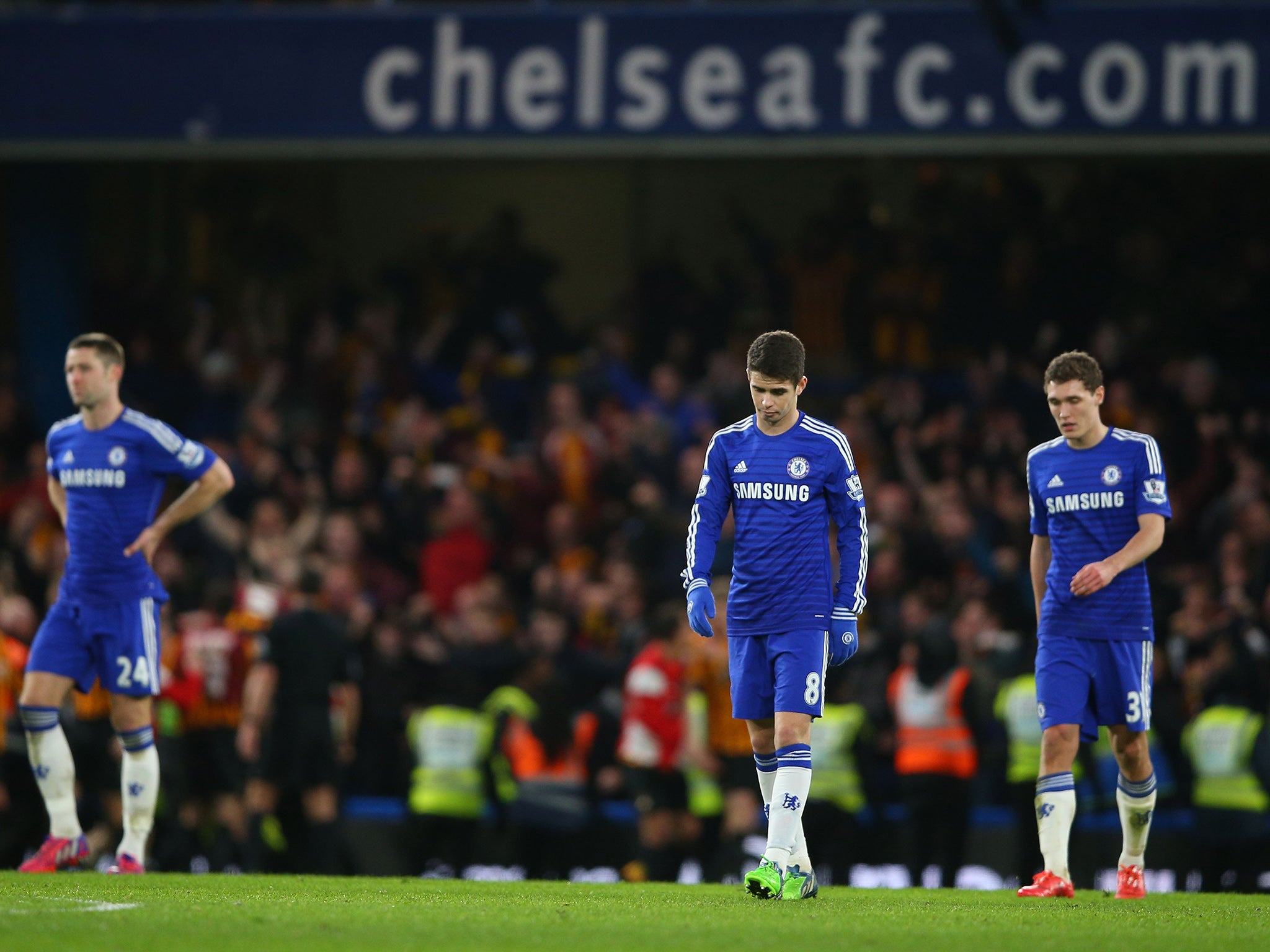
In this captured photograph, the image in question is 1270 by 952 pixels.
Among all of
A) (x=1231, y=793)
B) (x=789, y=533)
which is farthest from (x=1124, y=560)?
(x=1231, y=793)

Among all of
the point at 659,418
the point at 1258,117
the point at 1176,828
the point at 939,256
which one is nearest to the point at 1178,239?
the point at 939,256

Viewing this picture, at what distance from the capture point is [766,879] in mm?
6988

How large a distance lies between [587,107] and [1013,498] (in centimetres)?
475

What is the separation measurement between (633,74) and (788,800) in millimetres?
8941

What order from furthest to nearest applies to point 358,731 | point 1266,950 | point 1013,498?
point 1013,498
point 358,731
point 1266,950

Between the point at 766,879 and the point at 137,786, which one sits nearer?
the point at 766,879

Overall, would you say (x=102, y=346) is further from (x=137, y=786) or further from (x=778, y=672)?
(x=778, y=672)

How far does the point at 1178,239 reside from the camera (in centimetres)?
1717

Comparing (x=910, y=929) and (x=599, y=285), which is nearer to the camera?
(x=910, y=929)

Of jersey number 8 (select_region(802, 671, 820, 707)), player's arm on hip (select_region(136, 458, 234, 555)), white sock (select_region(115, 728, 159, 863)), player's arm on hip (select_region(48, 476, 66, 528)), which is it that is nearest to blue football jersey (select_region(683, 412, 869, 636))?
jersey number 8 (select_region(802, 671, 820, 707))

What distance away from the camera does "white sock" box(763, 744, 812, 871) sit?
691 centimetres

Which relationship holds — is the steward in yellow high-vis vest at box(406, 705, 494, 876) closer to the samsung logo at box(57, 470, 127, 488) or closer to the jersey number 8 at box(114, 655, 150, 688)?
the jersey number 8 at box(114, 655, 150, 688)

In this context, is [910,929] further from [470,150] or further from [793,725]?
[470,150]

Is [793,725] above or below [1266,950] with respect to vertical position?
above
